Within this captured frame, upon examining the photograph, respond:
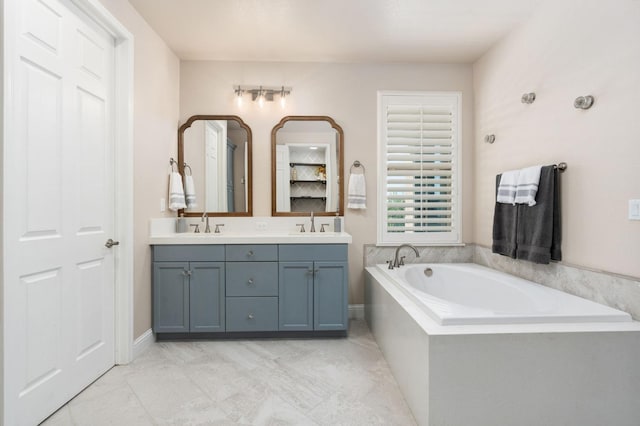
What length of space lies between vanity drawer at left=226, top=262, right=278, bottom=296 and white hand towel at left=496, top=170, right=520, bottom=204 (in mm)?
1902

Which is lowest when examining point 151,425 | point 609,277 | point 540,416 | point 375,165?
point 151,425

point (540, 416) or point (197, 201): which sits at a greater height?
point (197, 201)

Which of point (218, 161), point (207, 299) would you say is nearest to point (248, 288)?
point (207, 299)

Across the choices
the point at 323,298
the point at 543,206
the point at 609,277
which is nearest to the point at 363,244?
the point at 323,298

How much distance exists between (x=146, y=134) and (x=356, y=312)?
248 centimetres

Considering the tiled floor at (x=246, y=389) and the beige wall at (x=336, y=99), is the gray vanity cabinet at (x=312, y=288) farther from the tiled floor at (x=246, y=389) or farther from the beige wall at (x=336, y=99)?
the beige wall at (x=336, y=99)

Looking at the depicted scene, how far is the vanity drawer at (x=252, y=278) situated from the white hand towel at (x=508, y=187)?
6.24 ft

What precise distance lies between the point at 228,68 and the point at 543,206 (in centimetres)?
296

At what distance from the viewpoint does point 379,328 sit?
2617mm

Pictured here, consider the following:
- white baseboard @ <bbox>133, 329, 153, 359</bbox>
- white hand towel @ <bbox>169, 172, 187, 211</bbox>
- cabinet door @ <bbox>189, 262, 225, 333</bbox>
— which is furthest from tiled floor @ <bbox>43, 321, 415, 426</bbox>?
white hand towel @ <bbox>169, 172, 187, 211</bbox>

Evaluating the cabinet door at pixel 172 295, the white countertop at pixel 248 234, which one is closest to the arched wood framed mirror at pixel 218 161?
the white countertop at pixel 248 234

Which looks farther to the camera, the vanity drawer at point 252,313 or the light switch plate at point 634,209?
the vanity drawer at point 252,313

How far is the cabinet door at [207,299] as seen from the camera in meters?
2.71

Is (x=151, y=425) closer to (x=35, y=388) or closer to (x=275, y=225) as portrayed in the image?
(x=35, y=388)
